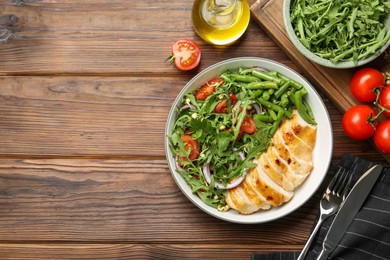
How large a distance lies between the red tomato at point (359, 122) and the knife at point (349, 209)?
0.15 metres

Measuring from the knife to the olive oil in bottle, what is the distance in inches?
32.1

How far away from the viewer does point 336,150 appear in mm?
2457

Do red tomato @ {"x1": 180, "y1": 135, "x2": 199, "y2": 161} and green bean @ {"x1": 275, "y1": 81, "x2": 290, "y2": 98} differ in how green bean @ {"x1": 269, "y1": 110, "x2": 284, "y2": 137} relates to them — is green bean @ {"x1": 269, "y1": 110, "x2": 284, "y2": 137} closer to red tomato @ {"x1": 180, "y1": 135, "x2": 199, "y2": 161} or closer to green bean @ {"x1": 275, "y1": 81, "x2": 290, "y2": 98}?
green bean @ {"x1": 275, "y1": 81, "x2": 290, "y2": 98}

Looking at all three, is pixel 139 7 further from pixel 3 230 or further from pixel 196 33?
pixel 3 230

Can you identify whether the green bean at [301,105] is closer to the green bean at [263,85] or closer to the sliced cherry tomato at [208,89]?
the green bean at [263,85]

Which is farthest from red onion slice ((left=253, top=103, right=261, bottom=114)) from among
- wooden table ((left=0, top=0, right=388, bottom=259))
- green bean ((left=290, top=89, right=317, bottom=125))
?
wooden table ((left=0, top=0, right=388, bottom=259))

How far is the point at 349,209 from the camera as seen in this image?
231cm

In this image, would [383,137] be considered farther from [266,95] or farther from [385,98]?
[266,95]

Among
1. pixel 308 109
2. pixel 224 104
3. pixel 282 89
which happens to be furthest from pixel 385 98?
pixel 224 104

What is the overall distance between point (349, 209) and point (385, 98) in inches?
18.8

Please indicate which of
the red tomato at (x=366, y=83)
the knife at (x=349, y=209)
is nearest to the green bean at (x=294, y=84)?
the red tomato at (x=366, y=83)

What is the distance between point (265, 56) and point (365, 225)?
2.78 ft

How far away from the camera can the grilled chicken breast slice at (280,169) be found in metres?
2.32

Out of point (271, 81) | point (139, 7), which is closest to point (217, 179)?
point (271, 81)
